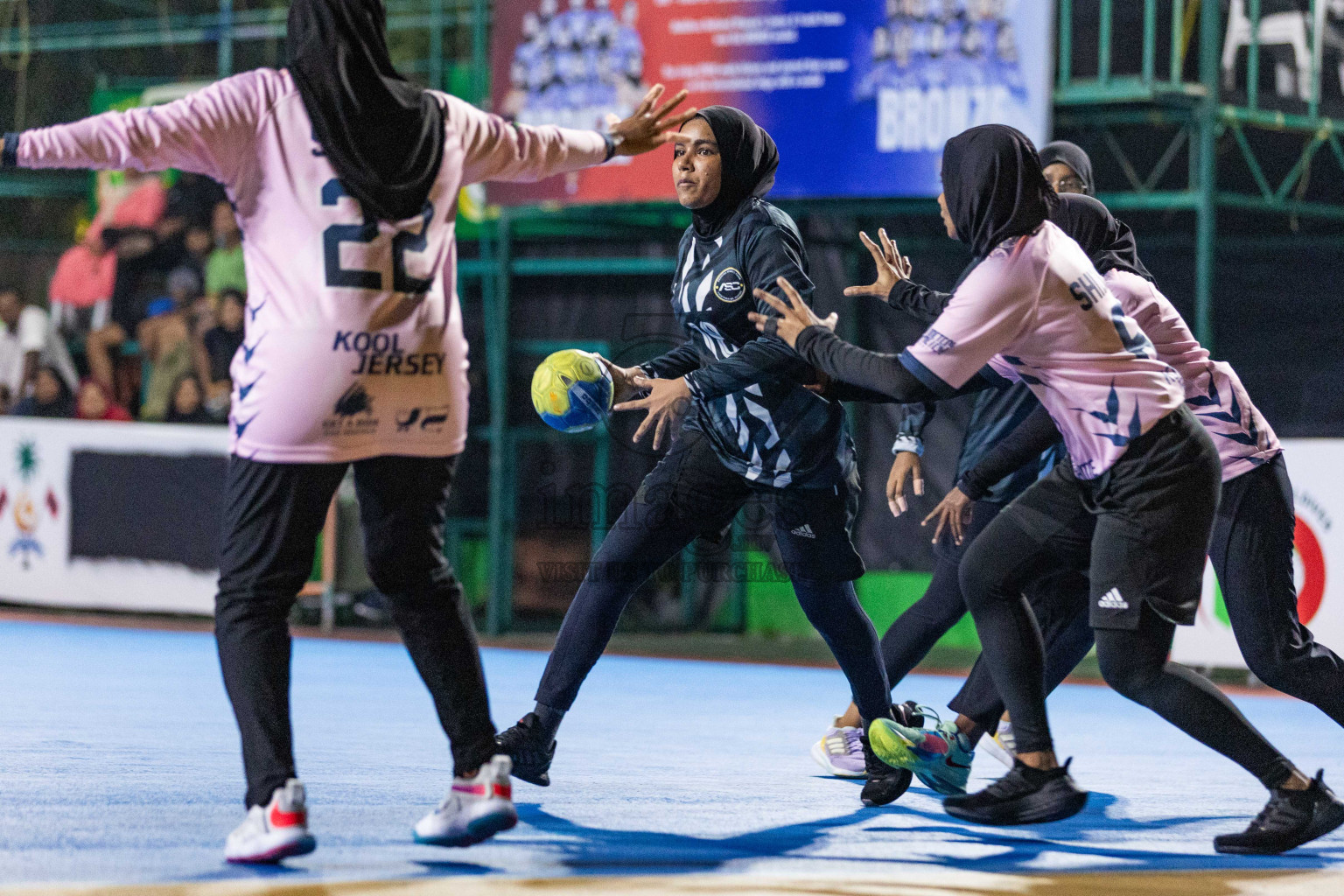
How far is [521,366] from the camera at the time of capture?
12.1m

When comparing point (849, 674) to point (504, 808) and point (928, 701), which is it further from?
point (928, 701)

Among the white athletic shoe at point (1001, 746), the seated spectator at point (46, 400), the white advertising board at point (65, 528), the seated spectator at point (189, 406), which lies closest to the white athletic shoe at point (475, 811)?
the white athletic shoe at point (1001, 746)

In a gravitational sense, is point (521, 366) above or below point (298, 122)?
below

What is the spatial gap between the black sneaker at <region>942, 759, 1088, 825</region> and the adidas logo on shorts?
57 centimetres

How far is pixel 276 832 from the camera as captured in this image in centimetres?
361

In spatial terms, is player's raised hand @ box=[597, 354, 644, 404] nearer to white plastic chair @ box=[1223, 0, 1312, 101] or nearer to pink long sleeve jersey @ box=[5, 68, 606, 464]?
pink long sleeve jersey @ box=[5, 68, 606, 464]

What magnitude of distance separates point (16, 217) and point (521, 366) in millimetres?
5619

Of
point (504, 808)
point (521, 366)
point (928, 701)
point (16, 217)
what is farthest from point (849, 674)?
point (16, 217)

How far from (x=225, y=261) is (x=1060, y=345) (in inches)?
360

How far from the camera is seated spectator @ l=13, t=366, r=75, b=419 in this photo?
1207 cm

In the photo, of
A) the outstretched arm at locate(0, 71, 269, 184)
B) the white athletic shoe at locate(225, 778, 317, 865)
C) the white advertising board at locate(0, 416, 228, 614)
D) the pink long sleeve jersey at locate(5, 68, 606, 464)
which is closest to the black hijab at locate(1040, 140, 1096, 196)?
the pink long sleeve jersey at locate(5, 68, 606, 464)

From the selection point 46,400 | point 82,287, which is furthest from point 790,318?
point 82,287

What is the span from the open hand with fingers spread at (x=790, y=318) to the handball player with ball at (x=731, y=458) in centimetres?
32

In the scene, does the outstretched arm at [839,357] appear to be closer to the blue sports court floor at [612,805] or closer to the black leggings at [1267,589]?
the black leggings at [1267,589]
